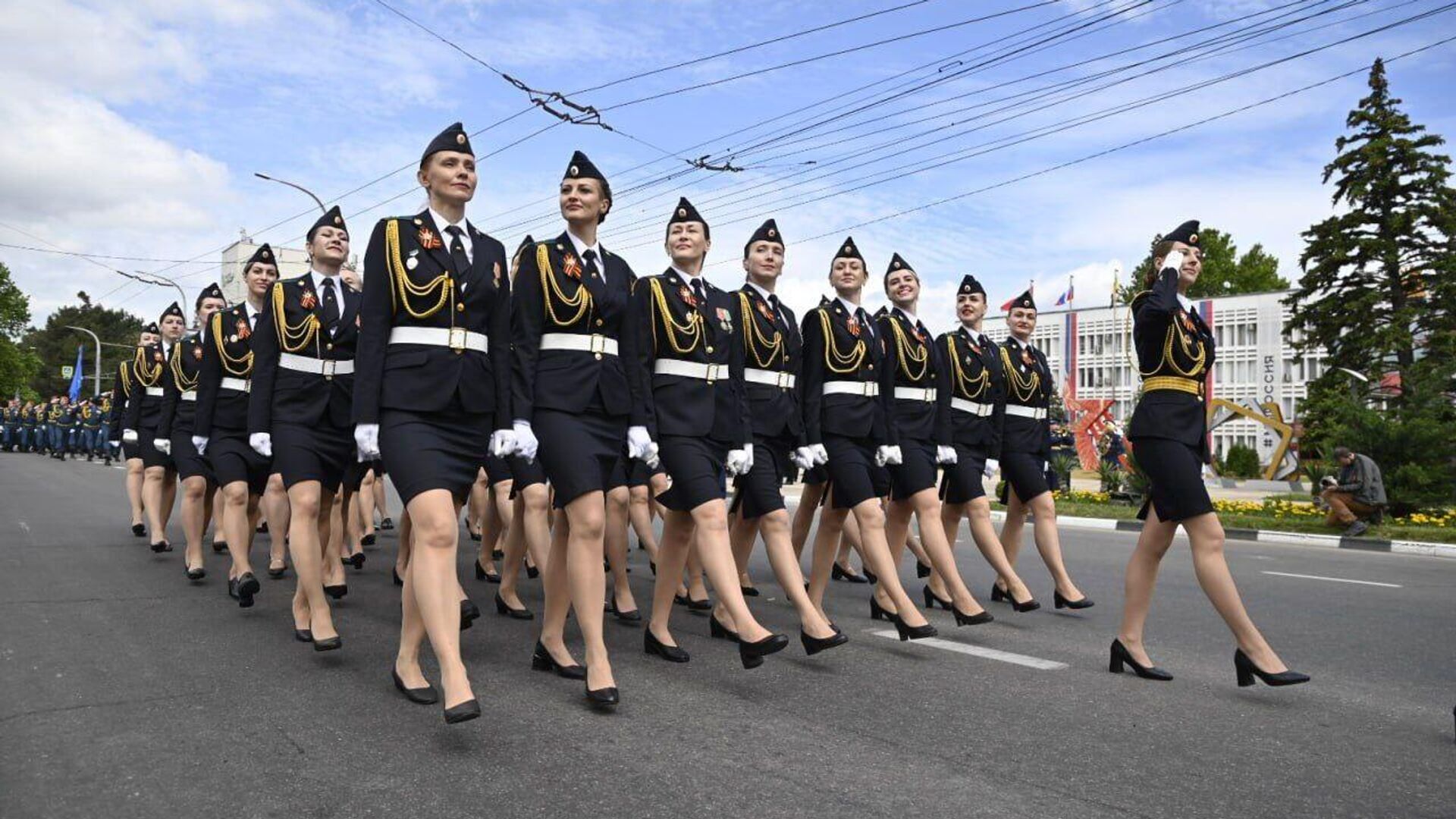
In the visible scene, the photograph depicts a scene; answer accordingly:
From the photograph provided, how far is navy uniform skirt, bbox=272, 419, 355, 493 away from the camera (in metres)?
5.74

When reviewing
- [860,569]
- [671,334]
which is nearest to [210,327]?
[671,334]

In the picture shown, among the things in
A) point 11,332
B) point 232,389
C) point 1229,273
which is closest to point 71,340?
point 11,332

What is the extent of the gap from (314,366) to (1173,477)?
168 inches

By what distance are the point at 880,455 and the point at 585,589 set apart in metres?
2.16

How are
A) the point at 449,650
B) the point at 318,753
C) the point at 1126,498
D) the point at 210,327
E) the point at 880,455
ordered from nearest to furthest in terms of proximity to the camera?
the point at 318,753 < the point at 449,650 < the point at 880,455 < the point at 210,327 < the point at 1126,498

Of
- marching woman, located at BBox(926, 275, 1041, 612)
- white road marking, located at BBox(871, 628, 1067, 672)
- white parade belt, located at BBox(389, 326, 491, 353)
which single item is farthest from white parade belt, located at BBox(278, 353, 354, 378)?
marching woman, located at BBox(926, 275, 1041, 612)

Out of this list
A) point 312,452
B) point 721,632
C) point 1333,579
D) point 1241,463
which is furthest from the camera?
point 1241,463

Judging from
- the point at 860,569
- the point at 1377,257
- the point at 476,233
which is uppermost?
the point at 1377,257

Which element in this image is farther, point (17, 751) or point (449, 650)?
point (449, 650)

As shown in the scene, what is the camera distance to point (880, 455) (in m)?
6.14

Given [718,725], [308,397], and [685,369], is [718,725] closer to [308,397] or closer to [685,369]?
[685,369]

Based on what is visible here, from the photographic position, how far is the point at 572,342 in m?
4.73

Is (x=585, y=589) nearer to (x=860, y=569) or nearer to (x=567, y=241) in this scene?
(x=567, y=241)

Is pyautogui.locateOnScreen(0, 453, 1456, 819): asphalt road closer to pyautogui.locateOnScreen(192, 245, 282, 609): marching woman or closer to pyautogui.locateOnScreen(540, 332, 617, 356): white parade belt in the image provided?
pyautogui.locateOnScreen(192, 245, 282, 609): marching woman
